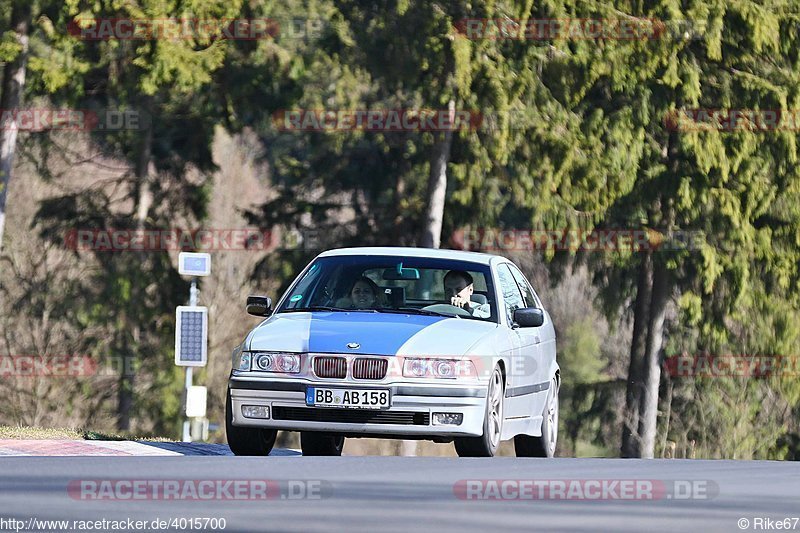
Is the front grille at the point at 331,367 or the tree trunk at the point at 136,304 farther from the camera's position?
the tree trunk at the point at 136,304

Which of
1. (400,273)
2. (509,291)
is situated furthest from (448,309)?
(509,291)

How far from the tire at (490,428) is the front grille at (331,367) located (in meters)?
1.00

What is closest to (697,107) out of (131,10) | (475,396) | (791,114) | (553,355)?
(791,114)

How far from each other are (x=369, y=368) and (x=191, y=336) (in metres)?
9.79

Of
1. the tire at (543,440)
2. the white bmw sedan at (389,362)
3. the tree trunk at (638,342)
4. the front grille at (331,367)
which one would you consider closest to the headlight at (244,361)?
the white bmw sedan at (389,362)

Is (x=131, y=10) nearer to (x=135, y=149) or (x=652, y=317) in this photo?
(x=135, y=149)

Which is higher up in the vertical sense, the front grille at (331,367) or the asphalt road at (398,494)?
the front grille at (331,367)

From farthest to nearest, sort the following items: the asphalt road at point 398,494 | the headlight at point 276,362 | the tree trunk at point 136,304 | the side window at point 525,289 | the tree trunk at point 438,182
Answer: the tree trunk at point 136,304
the tree trunk at point 438,182
the side window at point 525,289
the headlight at point 276,362
the asphalt road at point 398,494

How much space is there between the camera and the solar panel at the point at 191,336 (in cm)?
→ 2205

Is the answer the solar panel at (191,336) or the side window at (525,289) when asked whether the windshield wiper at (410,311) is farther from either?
the solar panel at (191,336)

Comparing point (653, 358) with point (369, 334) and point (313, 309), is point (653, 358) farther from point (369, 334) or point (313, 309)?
point (369, 334)

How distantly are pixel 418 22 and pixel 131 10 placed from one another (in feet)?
16.7

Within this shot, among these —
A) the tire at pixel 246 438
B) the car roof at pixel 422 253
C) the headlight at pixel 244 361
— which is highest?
the car roof at pixel 422 253

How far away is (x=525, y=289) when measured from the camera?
15.6 metres
